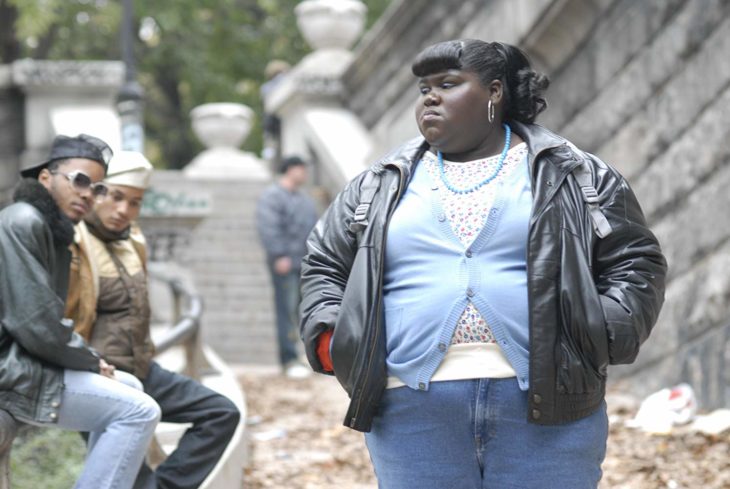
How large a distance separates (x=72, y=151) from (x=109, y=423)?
98cm

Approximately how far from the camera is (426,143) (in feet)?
11.8

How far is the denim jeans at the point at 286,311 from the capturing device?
440 inches

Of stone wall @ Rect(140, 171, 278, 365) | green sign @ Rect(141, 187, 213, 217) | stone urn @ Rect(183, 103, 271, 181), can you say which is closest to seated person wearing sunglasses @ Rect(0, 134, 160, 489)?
green sign @ Rect(141, 187, 213, 217)

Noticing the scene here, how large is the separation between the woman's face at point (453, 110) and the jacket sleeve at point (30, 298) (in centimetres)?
145

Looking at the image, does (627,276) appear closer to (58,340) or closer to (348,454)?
(58,340)

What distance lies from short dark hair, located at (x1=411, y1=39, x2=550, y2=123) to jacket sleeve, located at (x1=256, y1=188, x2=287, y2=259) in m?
7.73

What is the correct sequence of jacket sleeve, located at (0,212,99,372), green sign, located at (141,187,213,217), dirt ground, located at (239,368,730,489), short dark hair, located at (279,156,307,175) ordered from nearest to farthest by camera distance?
jacket sleeve, located at (0,212,99,372)
dirt ground, located at (239,368,730,489)
green sign, located at (141,187,213,217)
short dark hair, located at (279,156,307,175)

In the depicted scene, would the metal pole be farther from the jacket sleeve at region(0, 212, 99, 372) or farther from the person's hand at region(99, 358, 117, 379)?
the jacket sleeve at region(0, 212, 99, 372)

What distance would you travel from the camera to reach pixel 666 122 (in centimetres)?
811

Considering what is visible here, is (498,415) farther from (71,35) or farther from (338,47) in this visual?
(71,35)

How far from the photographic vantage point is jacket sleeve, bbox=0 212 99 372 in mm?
4074

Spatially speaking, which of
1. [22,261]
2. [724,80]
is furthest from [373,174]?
[724,80]

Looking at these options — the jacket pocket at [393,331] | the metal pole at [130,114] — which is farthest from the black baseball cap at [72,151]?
the metal pole at [130,114]

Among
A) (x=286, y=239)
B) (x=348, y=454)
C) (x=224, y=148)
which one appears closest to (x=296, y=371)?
(x=286, y=239)
